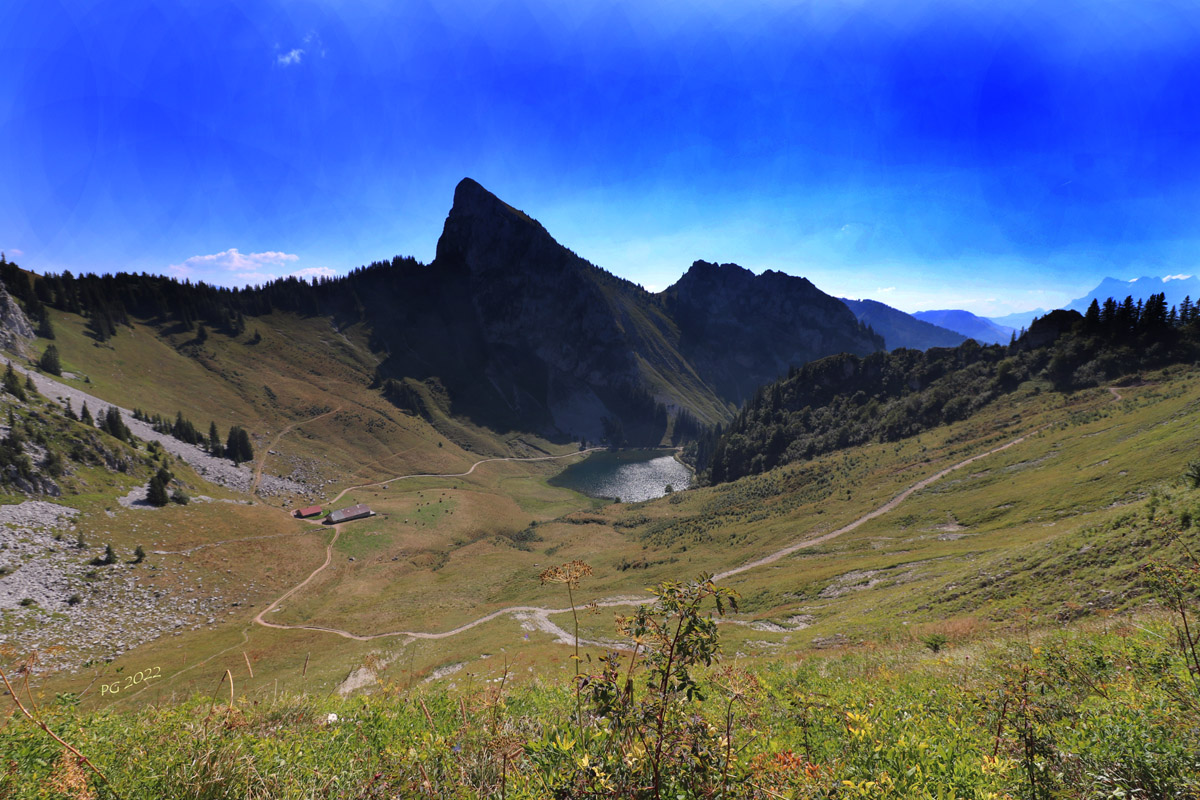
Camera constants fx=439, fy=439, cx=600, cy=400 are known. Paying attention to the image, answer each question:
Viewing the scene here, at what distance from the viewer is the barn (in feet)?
231

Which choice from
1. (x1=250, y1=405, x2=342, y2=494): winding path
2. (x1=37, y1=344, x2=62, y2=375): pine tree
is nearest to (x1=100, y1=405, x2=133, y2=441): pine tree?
(x1=250, y1=405, x2=342, y2=494): winding path

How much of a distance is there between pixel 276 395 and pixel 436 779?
461ft

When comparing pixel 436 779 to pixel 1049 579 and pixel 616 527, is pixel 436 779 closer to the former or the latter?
pixel 1049 579

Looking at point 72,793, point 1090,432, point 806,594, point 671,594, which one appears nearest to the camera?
point 671,594

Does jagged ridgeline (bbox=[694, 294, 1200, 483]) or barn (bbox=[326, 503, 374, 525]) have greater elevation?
jagged ridgeline (bbox=[694, 294, 1200, 483])

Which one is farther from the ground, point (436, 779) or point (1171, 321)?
point (1171, 321)

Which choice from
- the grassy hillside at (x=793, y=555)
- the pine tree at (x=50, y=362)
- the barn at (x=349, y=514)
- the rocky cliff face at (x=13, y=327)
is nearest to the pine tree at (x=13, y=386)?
the grassy hillside at (x=793, y=555)

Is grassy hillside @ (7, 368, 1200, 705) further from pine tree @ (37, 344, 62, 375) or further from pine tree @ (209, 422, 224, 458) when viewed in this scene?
pine tree @ (37, 344, 62, 375)

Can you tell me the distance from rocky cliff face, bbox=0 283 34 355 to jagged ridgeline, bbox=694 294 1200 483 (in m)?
142

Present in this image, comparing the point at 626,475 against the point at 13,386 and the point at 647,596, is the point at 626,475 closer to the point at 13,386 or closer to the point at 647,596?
the point at 647,596

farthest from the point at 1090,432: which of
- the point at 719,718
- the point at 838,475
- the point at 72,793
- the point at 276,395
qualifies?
the point at 276,395

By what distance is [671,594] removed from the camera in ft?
10.4

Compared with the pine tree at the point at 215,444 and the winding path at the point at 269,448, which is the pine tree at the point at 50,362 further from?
the winding path at the point at 269,448

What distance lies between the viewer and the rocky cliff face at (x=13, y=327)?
8281 centimetres
